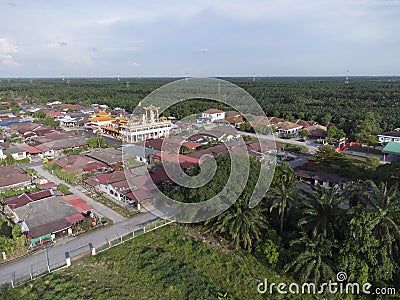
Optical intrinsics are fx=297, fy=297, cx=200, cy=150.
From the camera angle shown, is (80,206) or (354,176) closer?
(80,206)

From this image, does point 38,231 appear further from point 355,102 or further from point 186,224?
point 355,102

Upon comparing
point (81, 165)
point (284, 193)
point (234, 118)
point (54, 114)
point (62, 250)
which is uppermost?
point (54, 114)

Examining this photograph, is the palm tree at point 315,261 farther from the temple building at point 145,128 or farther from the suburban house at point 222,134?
the temple building at point 145,128

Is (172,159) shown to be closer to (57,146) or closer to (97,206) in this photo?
(97,206)

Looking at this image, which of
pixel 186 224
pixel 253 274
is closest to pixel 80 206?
pixel 186 224

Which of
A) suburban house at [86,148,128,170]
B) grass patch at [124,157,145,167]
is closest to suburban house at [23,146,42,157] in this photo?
suburban house at [86,148,128,170]

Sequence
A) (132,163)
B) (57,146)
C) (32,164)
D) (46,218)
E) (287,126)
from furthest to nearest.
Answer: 1. (287,126)
2. (57,146)
3. (32,164)
4. (132,163)
5. (46,218)

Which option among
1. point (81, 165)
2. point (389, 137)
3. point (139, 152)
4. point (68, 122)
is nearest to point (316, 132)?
point (389, 137)
